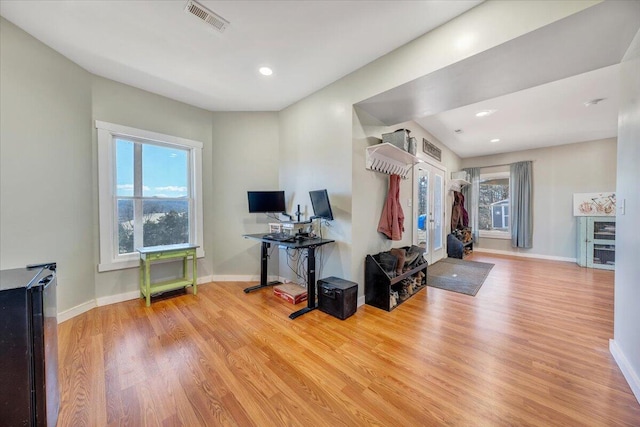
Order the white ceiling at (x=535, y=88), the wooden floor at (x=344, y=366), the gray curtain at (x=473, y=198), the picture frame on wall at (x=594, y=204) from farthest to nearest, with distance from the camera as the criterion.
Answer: the gray curtain at (x=473, y=198), the picture frame on wall at (x=594, y=204), the white ceiling at (x=535, y=88), the wooden floor at (x=344, y=366)

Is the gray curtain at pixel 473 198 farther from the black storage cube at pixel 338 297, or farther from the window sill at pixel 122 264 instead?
the window sill at pixel 122 264

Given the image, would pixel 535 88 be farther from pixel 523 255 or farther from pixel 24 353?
pixel 24 353

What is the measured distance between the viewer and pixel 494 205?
21.5 ft

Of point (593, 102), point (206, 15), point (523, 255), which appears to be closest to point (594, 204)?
point (523, 255)

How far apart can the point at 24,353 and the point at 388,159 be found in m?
3.42

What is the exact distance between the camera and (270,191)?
362 centimetres

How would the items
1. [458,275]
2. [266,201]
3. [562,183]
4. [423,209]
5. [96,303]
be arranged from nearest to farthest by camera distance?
[96,303], [266,201], [458,275], [423,209], [562,183]

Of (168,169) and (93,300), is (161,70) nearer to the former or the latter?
(168,169)

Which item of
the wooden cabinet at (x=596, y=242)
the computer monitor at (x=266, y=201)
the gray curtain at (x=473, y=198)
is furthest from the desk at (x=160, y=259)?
the wooden cabinet at (x=596, y=242)

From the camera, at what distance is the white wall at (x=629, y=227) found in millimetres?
1544

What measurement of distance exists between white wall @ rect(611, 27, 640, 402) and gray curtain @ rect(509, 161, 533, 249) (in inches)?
185

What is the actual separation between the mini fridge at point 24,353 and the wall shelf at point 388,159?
114 inches

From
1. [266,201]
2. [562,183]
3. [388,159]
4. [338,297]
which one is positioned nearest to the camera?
[338,297]

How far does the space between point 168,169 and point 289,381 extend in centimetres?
326
